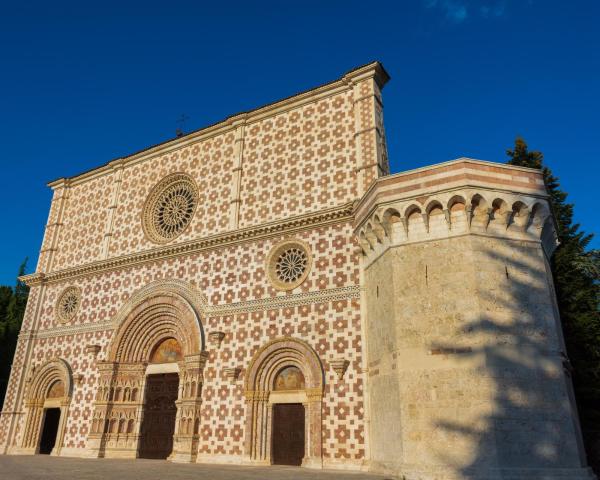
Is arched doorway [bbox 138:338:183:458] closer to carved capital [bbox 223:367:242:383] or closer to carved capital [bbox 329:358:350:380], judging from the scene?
carved capital [bbox 223:367:242:383]

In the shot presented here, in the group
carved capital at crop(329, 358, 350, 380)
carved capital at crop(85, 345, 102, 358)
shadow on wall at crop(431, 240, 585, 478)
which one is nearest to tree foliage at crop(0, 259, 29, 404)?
carved capital at crop(85, 345, 102, 358)

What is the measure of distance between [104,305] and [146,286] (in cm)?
244

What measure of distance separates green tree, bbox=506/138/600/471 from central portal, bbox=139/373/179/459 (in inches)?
537

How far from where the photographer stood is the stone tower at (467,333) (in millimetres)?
10188

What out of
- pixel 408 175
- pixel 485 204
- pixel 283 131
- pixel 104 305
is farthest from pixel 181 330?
pixel 485 204

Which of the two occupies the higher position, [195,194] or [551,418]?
[195,194]

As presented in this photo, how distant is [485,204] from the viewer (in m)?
11.8

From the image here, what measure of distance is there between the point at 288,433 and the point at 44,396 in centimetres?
1204

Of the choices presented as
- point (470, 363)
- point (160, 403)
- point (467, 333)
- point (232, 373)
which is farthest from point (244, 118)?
point (470, 363)

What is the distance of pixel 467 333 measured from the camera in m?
11.0

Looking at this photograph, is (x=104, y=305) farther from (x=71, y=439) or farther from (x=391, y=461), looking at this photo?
(x=391, y=461)

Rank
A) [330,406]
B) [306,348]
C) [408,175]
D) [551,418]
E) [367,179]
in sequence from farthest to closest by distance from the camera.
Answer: [367,179], [306,348], [330,406], [408,175], [551,418]

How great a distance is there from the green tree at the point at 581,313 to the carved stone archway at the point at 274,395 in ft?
27.5

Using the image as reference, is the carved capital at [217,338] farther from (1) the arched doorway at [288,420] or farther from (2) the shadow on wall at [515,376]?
(2) the shadow on wall at [515,376]
